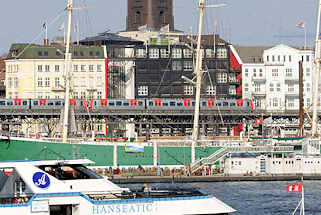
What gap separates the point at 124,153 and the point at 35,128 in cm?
5673

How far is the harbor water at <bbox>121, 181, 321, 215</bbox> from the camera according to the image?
65625 mm

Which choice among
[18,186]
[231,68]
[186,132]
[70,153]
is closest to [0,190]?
[18,186]

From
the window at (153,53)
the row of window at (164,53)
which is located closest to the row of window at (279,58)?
the row of window at (164,53)

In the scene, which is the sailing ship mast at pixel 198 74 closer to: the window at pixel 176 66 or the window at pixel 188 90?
the window at pixel 176 66

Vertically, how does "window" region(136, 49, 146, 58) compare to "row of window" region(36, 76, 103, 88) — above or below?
above

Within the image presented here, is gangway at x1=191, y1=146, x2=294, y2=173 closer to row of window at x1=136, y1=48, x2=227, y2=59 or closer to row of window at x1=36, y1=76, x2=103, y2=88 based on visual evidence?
row of window at x1=136, y1=48, x2=227, y2=59

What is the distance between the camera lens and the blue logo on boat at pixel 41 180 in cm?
4388

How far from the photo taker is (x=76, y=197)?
43844 mm

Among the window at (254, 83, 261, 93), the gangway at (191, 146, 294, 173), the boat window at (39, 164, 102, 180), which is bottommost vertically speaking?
the gangway at (191, 146, 294, 173)

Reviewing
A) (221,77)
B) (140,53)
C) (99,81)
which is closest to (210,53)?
(221,77)

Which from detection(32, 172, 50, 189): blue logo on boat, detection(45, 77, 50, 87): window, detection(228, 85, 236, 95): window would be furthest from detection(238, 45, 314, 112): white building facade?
detection(32, 172, 50, 189): blue logo on boat

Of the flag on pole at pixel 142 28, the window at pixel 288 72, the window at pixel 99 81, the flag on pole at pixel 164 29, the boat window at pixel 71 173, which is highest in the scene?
the flag on pole at pixel 142 28

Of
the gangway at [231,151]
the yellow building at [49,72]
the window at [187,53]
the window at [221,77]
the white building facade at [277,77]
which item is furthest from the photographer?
the white building facade at [277,77]

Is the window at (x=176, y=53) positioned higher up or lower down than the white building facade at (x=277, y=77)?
higher up
